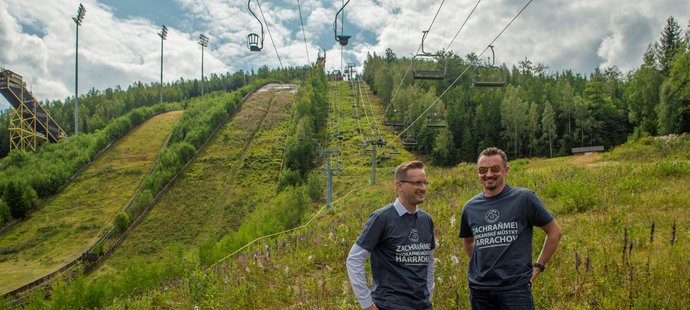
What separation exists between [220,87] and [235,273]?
184904mm

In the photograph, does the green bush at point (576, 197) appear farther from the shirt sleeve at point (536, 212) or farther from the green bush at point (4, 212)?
the green bush at point (4, 212)

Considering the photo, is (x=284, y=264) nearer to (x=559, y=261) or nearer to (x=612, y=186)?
(x=559, y=261)

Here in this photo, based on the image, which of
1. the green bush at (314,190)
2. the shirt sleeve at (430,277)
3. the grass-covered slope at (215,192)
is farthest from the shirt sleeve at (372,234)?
the green bush at (314,190)

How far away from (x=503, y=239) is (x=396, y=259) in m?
0.97

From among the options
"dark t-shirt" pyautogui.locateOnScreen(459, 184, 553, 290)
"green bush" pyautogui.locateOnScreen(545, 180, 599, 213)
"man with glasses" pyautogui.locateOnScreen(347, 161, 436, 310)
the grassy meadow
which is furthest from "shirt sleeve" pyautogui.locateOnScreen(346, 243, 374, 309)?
"green bush" pyautogui.locateOnScreen(545, 180, 599, 213)

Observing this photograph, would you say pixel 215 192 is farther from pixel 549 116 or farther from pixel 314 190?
pixel 549 116

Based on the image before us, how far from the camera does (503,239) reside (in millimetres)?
4176

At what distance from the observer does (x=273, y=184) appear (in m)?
70.7

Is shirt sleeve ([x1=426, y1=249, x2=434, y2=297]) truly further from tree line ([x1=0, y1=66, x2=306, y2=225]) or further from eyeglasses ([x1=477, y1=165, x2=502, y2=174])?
tree line ([x1=0, y1=66, x2=306, y2=225])

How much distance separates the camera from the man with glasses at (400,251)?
13.0 ft

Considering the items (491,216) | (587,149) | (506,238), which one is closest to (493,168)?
(491,216)

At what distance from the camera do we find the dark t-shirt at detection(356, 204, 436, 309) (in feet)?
13.0

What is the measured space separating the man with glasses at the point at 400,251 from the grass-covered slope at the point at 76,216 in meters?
49.5

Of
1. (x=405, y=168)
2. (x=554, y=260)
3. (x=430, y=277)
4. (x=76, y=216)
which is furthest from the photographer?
(x=76, y=216)
